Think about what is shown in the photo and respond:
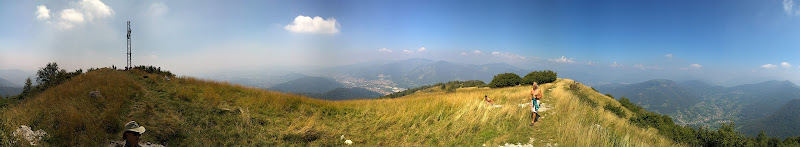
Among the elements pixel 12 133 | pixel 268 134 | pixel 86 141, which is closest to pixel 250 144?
pixel 268 134

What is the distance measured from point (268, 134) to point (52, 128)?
4.13 metres

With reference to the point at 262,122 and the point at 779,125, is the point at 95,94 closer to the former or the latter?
the point at 262,122

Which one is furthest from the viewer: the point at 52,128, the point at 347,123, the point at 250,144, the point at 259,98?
the point at 259,98

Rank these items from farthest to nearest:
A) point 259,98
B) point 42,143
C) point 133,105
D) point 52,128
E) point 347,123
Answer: point 259,98 < point 347,123 < point 133,105 < point 52,128 < point 42,143

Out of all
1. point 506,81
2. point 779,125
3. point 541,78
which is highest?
point 541,78

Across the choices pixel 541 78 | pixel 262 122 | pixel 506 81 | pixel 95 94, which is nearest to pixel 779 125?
pixel 541 78

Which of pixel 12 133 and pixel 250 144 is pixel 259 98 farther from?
pixel 12 133

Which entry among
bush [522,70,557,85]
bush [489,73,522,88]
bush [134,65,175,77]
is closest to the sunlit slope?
bush [134,65,175,77]

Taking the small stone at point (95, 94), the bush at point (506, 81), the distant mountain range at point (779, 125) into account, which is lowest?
the distant mountain range at point (779, 125)

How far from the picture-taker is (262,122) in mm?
8070

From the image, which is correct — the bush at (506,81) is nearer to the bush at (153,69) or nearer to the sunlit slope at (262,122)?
the sunlit slope at (262,122)

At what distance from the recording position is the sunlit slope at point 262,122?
6087 millimetres

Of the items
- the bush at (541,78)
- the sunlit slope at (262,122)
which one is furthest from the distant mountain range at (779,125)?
the sunlit slope at (262,122)

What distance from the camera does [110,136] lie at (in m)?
5.86
